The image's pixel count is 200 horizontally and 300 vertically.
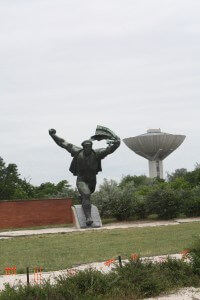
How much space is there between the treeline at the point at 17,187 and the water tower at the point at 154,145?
31335 millimetres

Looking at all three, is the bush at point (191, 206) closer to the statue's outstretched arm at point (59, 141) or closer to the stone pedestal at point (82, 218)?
the stone pedestal at point (82, 218)

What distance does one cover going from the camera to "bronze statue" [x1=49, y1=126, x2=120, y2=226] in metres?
20.4

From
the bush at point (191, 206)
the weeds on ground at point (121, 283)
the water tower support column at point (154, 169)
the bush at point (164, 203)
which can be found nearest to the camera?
the weeds on ground at point (121, 283)

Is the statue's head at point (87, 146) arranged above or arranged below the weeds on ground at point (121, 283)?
above

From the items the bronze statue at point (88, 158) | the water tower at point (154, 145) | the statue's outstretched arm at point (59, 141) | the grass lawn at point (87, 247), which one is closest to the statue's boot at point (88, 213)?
the bronze statue at point (88, 158)

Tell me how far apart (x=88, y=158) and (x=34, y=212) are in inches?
215

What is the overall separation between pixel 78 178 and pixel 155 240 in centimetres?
722

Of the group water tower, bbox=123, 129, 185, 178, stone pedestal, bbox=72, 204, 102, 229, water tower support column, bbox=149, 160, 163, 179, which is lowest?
stone pedestal, bbox=72, 204, 102, 229

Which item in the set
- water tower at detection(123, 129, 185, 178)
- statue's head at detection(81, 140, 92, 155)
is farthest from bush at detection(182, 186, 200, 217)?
water tower at detection(123, 129, 185, 178)

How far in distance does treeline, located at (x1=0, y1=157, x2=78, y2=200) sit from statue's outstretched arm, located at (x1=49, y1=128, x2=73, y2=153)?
853 inches

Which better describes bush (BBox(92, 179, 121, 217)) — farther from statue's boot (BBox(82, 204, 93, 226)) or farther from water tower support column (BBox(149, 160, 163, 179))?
water tower support column (BBox(149, 160, 163, 179))

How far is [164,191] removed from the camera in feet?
77.5

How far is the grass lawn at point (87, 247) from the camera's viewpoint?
11258mm

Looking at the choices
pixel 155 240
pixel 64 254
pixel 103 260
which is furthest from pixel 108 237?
pixel 103 260
